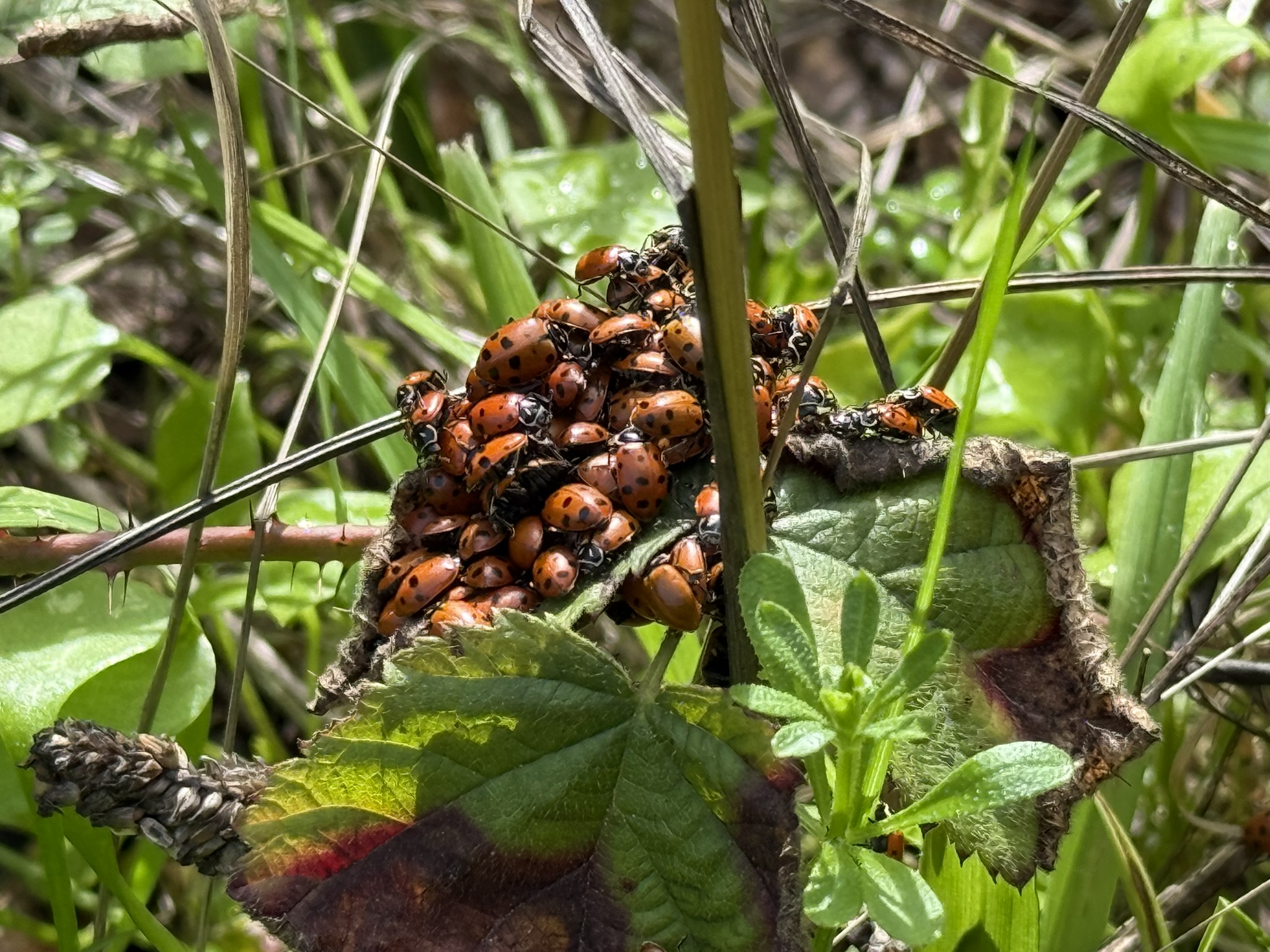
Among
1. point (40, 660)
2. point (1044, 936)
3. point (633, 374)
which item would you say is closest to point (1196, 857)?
point (1044, 936)

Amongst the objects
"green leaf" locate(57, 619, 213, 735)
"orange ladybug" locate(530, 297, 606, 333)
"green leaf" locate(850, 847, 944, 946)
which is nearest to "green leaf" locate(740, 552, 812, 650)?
"green leaf" locate(850, 847, 944, 946)

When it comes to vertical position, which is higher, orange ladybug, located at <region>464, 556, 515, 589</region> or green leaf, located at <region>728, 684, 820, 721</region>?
green leaf, located at <region>728, 684, 820, 721</region>

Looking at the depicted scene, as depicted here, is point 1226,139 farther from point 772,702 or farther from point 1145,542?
point 772,702

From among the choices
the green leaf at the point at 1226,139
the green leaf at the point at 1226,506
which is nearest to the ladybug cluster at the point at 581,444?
the green leaf at the point at 1226,506

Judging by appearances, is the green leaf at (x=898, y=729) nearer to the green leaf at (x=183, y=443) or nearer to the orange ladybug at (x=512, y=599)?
the orange ladybug at (x=512, y=599)

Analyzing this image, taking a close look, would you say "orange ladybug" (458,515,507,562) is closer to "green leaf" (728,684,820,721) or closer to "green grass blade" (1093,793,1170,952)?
"green leaf" (728,684,820,721)

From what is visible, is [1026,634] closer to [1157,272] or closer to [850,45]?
[1157,272]
